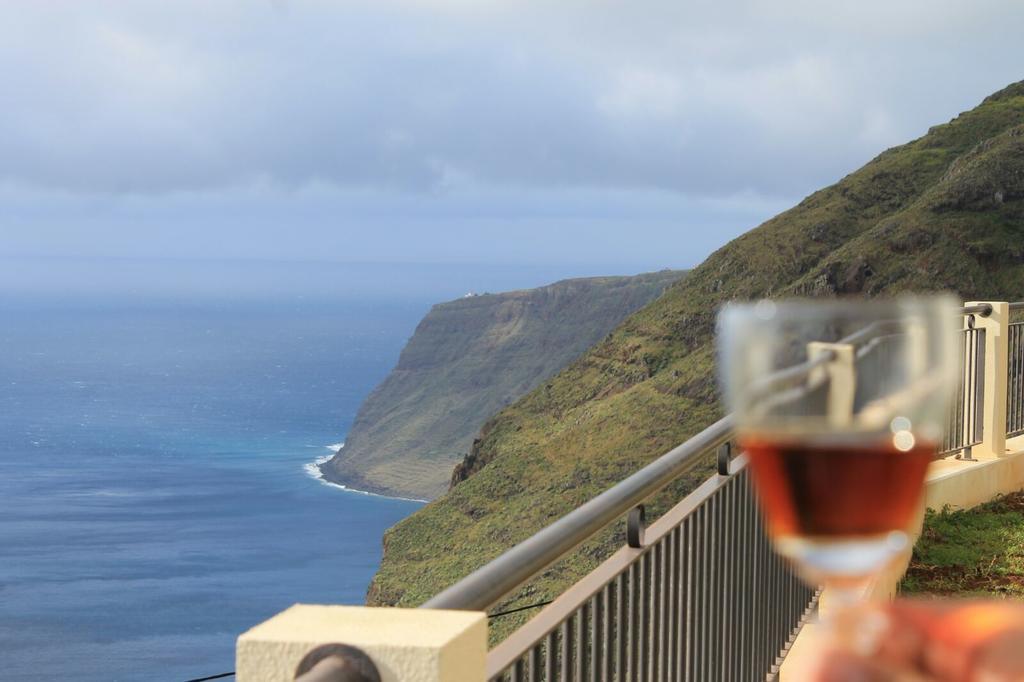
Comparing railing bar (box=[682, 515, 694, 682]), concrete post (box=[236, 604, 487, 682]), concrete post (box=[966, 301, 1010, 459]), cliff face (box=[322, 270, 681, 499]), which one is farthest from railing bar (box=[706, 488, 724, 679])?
cliff face (box=[322, 270, 681, 499])

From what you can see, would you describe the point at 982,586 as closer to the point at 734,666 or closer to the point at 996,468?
the point at 996,468

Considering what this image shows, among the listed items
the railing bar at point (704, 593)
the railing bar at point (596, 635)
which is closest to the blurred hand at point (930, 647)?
the railing bar at point (596, 635)

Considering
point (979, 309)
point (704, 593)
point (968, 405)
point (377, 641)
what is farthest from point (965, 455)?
point (377, 641)

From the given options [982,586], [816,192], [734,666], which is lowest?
[982,586]

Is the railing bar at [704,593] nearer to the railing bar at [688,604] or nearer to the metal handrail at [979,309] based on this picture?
the railing bar at [688,604]

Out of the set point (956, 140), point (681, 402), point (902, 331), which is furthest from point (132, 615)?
point (902, 331)

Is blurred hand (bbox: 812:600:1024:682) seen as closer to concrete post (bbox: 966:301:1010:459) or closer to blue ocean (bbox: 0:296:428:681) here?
concrete post (bbox: 966:301:1010:459)
